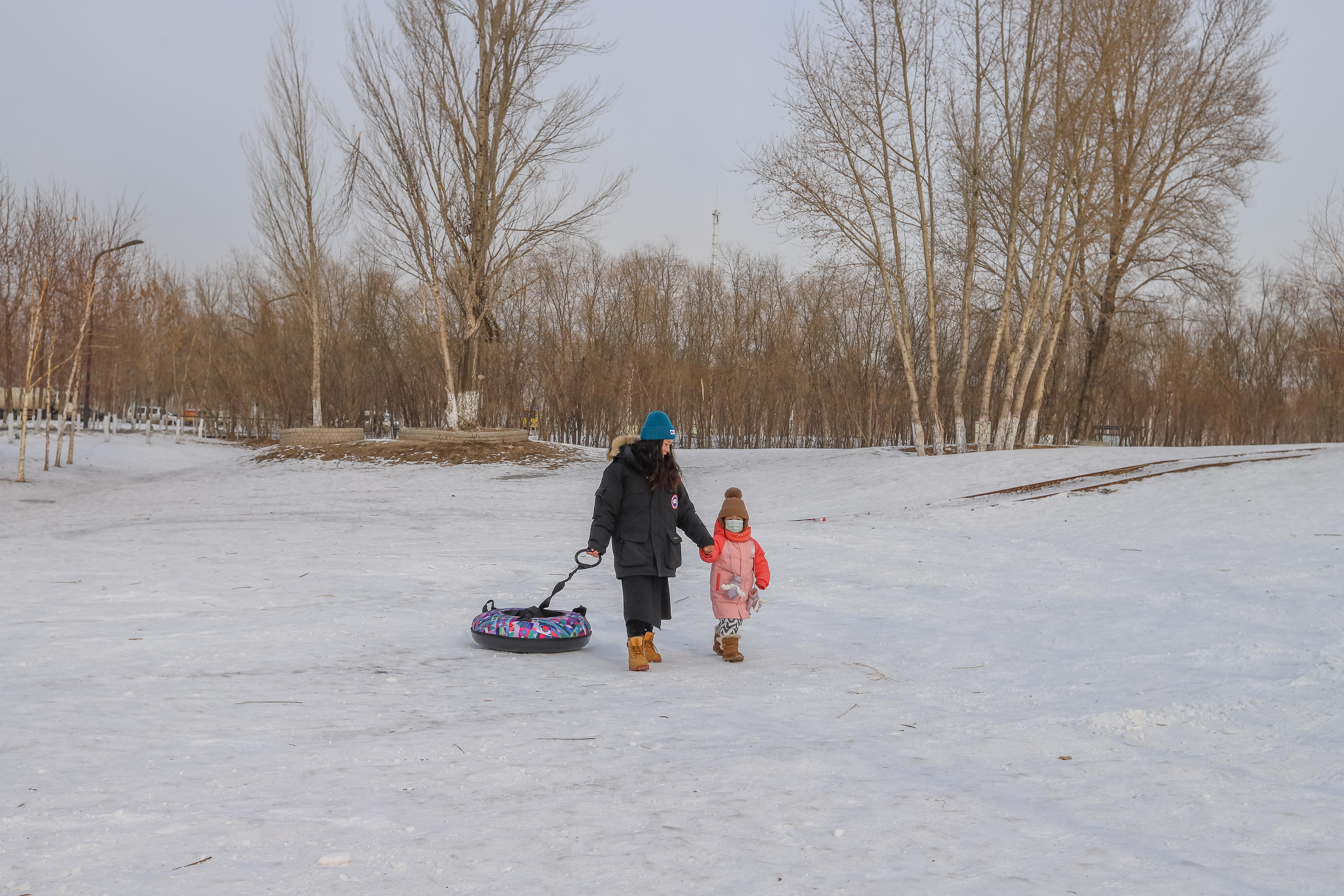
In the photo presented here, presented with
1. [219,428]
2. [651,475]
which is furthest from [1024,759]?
[219,428]

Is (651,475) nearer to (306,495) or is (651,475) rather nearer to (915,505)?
(915,505)

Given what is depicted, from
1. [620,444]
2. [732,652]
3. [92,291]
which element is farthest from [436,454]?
[732,652]

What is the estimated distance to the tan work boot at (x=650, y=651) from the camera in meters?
6.62

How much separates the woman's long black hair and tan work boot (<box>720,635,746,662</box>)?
1131 millimetres

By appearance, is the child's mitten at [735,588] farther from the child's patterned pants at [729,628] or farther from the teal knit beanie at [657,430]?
the teal knit beanie at [657,430]

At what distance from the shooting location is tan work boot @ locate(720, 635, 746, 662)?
669 cm

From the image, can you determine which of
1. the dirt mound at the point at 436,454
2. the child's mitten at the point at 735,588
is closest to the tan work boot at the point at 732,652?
the child's mitten at the point at 735,588

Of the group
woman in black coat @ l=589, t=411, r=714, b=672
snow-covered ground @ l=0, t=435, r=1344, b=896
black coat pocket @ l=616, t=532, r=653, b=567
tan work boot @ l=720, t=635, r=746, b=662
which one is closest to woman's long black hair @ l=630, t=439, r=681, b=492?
woman in black coat @ l=589, t=411, r=714, b=672

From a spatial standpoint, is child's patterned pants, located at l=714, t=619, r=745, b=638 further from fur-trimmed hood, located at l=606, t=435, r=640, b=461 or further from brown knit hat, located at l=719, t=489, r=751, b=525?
fur-trimmed hood, located at l=606, t=435, r=640, b=461

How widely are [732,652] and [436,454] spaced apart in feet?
61.4

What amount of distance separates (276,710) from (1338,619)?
23.0ft

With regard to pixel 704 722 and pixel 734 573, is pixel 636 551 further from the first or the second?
pixel 704 722

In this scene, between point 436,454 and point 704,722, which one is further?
point 436,454

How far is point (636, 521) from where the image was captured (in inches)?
258
